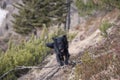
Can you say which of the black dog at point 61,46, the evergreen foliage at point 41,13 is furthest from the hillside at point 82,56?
the evergreen foliage at point 41,13

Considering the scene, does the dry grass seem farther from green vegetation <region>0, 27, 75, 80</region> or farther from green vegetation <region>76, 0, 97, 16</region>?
green vegetation <region>76, 0, 97, 16</region>

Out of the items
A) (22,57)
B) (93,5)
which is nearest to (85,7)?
(93,5)

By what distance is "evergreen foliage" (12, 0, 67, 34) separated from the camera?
33.2m

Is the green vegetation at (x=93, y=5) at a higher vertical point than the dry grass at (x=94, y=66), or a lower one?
lower

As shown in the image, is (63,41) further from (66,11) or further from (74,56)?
(66,11)

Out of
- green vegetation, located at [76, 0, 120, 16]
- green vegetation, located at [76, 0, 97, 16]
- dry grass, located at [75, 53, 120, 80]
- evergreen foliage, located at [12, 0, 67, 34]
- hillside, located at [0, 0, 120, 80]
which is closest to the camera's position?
dry grass, located at [75, 53, 120, 80]

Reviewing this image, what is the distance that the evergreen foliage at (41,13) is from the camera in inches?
1308

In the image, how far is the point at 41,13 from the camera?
33.6 meters

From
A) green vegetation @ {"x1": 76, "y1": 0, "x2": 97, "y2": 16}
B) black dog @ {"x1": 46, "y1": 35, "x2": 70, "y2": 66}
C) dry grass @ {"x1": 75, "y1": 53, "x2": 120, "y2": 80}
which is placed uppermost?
dry grass @ {"x1": 75, "y1": 53, "x2": 120, "y2": 80}

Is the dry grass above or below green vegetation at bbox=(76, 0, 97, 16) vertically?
above

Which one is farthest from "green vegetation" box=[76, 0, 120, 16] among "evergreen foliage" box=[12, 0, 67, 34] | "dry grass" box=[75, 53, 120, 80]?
"evergreen foliage" box=[12, 0, 67, 34]

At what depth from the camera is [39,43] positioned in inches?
763

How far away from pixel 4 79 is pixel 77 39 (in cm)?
552

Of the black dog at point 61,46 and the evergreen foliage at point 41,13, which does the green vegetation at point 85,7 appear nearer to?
the black dog at point 61,46
